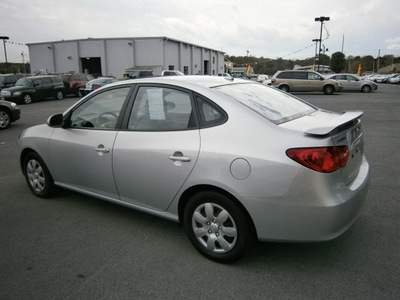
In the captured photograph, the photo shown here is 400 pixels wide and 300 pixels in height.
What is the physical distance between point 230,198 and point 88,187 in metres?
1.89

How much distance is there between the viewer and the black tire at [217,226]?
2.74 metres

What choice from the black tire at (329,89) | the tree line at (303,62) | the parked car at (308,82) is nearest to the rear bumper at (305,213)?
the parked car at (308,82)

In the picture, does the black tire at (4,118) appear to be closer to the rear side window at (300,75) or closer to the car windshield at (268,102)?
the car windshield at (268,102)

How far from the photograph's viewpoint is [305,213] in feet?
8.22

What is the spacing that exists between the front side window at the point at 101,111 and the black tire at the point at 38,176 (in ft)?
2.69

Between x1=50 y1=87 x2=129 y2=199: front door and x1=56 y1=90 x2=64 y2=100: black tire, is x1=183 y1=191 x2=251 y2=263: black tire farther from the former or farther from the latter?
x1=56 y1=90 x2=64 y2=100: black tire

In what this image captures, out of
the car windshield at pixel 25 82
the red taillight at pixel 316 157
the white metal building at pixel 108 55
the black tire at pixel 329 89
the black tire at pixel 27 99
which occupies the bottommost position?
the black tire at pixel 27 99

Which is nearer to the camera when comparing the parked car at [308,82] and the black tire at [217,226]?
the black tire at [217,226]

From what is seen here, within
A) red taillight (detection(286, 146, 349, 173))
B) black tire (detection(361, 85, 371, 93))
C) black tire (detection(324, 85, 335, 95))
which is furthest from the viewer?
black tire (detection(361, 85, 371, 93))

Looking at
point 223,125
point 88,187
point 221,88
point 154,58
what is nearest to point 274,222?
point 223,125

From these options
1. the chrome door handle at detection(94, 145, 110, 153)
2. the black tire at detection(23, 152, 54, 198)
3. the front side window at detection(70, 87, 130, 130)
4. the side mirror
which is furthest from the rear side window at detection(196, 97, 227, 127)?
the black tire at detection(23, 152, 54, 198)

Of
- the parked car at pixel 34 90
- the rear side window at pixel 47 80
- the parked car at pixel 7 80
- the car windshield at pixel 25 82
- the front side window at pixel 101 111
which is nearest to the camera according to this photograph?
the front side window at pixel 101 111

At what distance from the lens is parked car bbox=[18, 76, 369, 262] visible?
2.52 m

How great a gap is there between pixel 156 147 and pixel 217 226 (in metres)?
0.90
